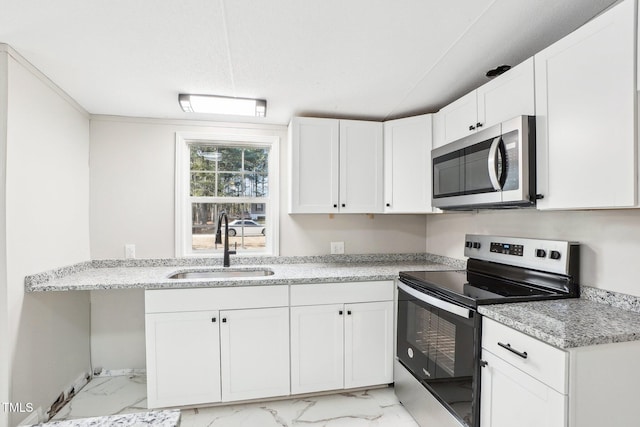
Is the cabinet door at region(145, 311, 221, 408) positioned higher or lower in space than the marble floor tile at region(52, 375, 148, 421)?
higher

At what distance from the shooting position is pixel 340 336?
221 centimetres

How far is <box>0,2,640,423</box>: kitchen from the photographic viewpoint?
1643 mm

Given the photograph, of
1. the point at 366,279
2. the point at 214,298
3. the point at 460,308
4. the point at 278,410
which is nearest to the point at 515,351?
the point at 460,308

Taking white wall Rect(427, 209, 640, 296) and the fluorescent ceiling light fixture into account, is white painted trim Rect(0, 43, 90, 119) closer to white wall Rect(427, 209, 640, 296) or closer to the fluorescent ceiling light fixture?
the fluorescent ceiling light fixture

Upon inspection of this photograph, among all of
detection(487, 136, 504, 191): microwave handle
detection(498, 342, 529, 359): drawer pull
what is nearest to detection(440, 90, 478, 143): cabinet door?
detection(487, 136, 504, 191): microwave handle

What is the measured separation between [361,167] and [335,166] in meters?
0.22

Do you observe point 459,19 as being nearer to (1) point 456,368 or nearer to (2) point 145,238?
(1) point 456,368

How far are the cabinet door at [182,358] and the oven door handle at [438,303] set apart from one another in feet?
4.18

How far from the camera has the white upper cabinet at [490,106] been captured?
155 cm

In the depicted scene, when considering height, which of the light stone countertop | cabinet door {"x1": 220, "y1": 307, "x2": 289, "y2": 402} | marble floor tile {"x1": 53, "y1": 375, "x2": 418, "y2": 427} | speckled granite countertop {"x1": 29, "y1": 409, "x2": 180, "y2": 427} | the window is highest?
the window

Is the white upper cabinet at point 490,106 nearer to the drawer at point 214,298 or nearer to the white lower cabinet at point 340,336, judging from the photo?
the white lower cabinet at point 340,336

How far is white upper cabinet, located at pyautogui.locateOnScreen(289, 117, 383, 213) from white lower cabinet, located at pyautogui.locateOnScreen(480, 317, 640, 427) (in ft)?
5.03

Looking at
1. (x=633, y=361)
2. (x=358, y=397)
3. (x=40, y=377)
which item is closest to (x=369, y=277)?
(x=358, y=397)

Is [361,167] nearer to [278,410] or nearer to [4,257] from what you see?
[278,410]
